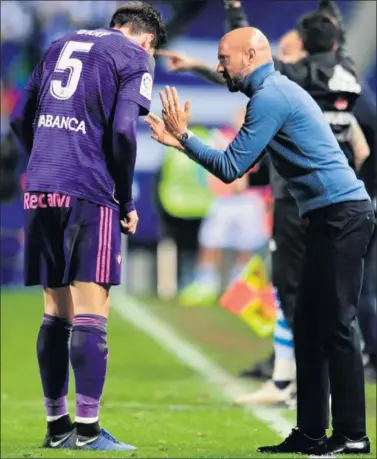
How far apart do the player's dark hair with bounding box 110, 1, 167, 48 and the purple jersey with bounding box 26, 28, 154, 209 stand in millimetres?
51

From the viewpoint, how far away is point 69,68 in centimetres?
579

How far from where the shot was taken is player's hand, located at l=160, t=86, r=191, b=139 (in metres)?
5.98

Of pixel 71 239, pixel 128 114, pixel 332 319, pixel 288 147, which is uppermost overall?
pixel 128 114

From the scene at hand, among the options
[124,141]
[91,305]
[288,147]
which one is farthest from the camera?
[288,147]

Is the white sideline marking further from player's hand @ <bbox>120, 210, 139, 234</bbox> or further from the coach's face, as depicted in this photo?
the coach's face

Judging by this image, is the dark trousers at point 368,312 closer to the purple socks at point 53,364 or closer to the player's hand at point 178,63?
the player's hand at point 178,63

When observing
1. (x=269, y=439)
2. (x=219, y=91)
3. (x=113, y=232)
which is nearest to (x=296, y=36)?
(x=269, y=439)

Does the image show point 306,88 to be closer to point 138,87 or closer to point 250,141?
point 250,141

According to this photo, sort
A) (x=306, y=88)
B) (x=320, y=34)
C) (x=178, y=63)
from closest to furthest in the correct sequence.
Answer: (x=178, y=63), (x=306, y=88), (x=320, y=34)

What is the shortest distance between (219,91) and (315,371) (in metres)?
13.7

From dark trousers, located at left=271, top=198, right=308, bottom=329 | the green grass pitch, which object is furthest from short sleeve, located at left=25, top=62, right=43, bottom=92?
dark trousers, located at left=271, top=198, right=308, bottom=329

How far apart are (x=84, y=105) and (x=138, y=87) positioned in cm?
24

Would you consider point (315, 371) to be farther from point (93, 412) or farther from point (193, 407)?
point (193, 407)

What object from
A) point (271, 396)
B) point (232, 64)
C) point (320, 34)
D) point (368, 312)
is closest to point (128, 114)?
point (232, 64)
